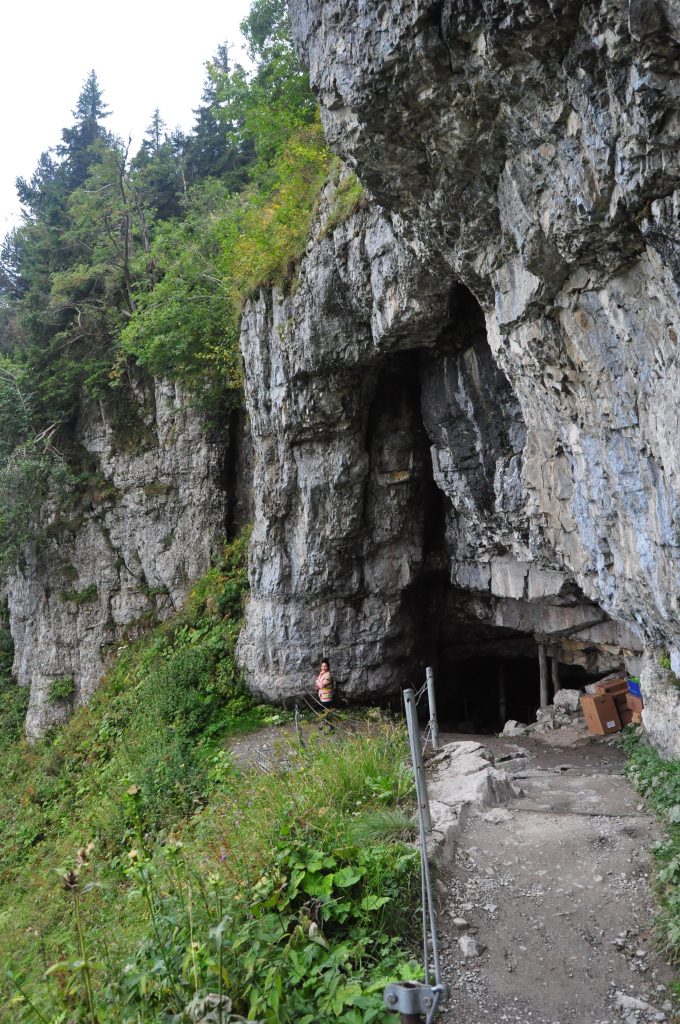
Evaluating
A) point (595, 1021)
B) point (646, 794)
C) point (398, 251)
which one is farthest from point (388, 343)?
point (595, 1021)

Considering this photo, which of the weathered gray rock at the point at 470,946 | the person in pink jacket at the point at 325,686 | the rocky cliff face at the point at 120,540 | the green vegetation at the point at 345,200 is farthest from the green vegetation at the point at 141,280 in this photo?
the weathered gray rock at the point at 470,946

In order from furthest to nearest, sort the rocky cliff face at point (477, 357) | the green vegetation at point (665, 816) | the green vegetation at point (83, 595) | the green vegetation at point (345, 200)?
the green vegetation at point (83, 595), the green vegetation at point (345, 200), the rocky cliff face at point (477, 357), the green vegetation at point (665, 816)

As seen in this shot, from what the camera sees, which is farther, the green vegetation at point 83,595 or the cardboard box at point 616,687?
the green vegetation at point 83,595

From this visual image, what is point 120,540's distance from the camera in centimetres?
1627

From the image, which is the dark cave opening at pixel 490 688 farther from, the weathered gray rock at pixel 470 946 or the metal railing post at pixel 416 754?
the metal railing post at pixel 416 754

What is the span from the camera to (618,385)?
19.1 feet

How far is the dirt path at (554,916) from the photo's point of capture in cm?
→ 372

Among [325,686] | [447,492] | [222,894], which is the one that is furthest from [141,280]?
[222,894]

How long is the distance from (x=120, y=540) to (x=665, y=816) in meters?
13.8

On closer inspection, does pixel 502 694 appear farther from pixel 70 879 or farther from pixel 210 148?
pixel 210 148

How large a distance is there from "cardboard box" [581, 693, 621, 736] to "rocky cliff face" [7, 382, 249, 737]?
8842 millimetres

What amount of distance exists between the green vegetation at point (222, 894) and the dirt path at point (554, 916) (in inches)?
18.3

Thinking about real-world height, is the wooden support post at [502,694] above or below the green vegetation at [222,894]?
below

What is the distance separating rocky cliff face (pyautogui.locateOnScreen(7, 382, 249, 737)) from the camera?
15.3 m
